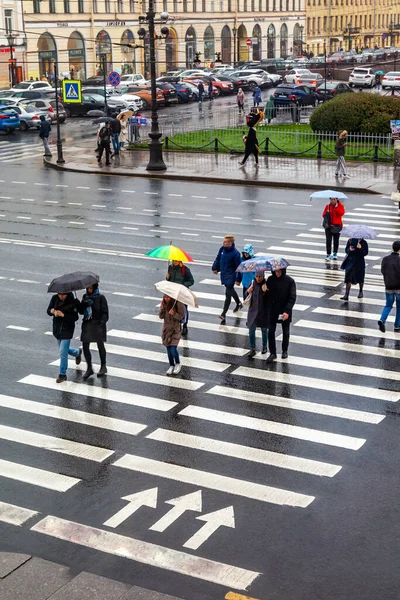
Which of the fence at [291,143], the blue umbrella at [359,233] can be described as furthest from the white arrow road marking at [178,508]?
the fence at [291,143]

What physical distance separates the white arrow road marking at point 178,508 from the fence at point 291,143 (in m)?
25.9

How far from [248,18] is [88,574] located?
336ft

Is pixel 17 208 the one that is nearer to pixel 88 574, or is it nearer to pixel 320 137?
pixel 320 137

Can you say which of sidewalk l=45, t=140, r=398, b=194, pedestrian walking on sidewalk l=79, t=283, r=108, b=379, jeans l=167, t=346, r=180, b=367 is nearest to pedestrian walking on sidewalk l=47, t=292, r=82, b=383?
pedestrian walking on sidewalk l=79, t=283, r=108, b=379

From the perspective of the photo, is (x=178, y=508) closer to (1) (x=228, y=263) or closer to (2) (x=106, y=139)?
(1) (x=228, y=263)

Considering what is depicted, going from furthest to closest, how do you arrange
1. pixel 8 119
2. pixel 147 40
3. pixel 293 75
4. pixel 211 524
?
pixel 147 40 → pixel 293 75 → pixel 8 119 → pixel 211 524

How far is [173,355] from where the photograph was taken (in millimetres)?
14016

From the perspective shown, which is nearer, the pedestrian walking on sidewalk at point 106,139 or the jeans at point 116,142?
the pedestrian walking on sidewalk at point 106,139

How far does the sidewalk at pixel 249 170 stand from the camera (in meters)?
30.8

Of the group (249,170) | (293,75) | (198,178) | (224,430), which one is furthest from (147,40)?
(224,430)

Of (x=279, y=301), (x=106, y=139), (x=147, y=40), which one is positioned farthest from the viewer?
(x=147, y=40)

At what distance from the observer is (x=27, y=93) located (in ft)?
183

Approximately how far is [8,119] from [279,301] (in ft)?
118

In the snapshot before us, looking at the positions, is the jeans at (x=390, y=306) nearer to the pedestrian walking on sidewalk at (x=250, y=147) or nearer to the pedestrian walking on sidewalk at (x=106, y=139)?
the pedestrian walking on sidewalk at (x=250, y=147)
